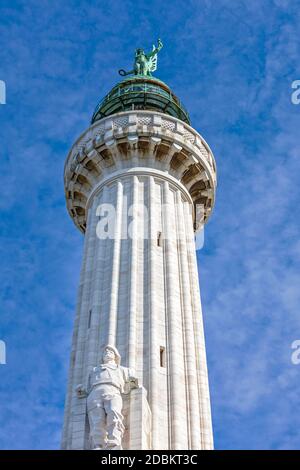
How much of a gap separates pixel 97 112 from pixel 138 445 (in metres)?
23.2

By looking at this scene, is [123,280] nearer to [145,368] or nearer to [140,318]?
[140,318]

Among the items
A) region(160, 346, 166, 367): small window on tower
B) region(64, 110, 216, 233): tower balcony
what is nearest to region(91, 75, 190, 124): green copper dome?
region(64, 110, 216, 233): tower balcony

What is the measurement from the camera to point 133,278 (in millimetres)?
30656

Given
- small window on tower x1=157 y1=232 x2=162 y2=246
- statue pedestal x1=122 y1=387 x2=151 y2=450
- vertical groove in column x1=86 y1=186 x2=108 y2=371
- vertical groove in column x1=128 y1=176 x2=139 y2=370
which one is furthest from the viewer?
small window on tower x1=157 y1=232 x2=162 y2=246

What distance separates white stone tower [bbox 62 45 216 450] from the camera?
86.2ft

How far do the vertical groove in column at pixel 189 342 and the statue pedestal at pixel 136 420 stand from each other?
1.92 meters

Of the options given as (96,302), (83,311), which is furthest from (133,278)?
(83,311)

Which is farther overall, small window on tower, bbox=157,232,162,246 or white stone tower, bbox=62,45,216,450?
small window on tower, bbox=157,232,162,246

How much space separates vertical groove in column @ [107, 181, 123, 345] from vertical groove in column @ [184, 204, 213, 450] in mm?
3359

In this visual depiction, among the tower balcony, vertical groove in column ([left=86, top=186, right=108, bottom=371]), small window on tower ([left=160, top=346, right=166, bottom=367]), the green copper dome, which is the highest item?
the green copper dome

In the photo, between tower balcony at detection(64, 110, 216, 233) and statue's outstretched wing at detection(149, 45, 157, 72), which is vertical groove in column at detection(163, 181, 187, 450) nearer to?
tower balcony at detection(64, 110, 216, 233)
